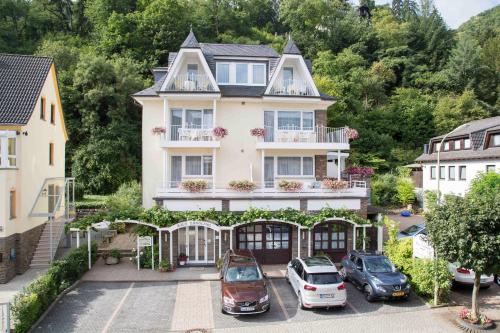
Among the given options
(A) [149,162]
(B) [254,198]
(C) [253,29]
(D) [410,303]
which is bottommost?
(D) [410,303]

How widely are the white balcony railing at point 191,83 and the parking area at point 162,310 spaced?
11.3m

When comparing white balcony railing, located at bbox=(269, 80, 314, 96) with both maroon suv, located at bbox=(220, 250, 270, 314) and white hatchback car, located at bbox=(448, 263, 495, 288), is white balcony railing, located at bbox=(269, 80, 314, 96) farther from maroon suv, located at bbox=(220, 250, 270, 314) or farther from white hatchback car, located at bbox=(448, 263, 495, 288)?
white hatchback car, located at bbox=(448, 263, 495, 288)

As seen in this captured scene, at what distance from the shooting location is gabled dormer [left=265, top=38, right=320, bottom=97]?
2223 centimetres

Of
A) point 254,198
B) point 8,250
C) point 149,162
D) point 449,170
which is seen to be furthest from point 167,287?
point 449,170

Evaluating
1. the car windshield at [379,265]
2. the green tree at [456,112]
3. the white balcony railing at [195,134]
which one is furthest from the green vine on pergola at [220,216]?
the green tree at [456,112]

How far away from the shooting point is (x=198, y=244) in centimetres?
1947

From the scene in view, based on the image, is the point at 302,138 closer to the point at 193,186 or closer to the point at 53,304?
the point at 193,186

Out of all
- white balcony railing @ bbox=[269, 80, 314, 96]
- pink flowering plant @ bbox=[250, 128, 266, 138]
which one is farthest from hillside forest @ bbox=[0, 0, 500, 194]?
pink flowering plant @ bbox=[250, 128, 266, 138]

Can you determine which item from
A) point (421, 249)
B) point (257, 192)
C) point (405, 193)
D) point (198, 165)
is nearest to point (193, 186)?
point (257, 192)

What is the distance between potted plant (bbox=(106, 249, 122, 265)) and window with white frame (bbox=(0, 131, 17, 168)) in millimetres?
6397

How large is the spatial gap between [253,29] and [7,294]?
52.9m

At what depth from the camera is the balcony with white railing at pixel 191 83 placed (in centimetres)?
2180

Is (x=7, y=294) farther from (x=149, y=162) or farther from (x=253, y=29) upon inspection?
(x=253, y=29)

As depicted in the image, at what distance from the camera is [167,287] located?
1636 cm
